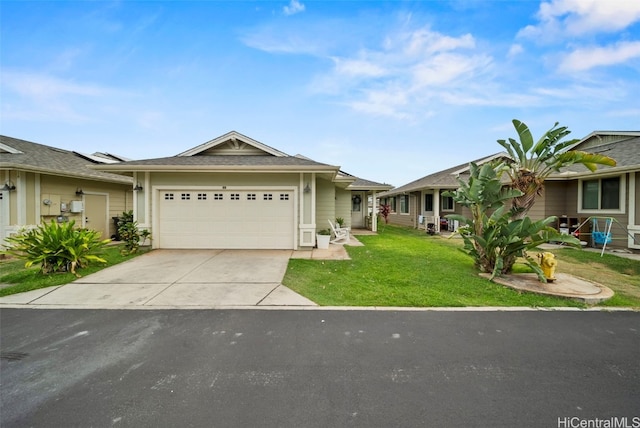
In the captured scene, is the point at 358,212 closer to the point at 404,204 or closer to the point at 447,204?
the point at 404,204

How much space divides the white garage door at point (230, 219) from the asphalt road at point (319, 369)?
5579mm

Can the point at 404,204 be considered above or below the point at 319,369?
above

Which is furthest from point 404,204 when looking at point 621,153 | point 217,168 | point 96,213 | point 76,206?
point 76,206

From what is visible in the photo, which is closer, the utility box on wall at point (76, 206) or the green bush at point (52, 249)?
the green bush at point (52, 249)

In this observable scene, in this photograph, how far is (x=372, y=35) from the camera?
11766 millimetres

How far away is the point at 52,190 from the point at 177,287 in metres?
8.93

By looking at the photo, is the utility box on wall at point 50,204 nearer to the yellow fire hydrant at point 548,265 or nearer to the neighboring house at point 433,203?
the yellow fire hydrant at point 548,265

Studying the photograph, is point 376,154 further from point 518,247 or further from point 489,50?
point 518,247

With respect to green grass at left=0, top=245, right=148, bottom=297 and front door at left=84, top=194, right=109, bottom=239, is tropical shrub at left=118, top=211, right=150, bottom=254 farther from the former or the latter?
front door at left=84, top=194, right=109, bottom=239

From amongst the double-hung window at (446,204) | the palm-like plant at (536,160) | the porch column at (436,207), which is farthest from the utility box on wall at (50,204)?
the double-hung window at (446,204)

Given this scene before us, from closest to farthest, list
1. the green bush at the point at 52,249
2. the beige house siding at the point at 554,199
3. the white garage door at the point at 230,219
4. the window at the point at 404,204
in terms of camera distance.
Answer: the green bush at the point at 52,249 < the white garage door at the point at 230,219 < the beige house siding at the point at 554,199 < the window at the point at 404,204

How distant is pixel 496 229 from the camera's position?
5.92 m

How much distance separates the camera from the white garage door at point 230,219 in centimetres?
959

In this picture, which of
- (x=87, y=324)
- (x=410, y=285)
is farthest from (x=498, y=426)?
(x=87, y=324)
